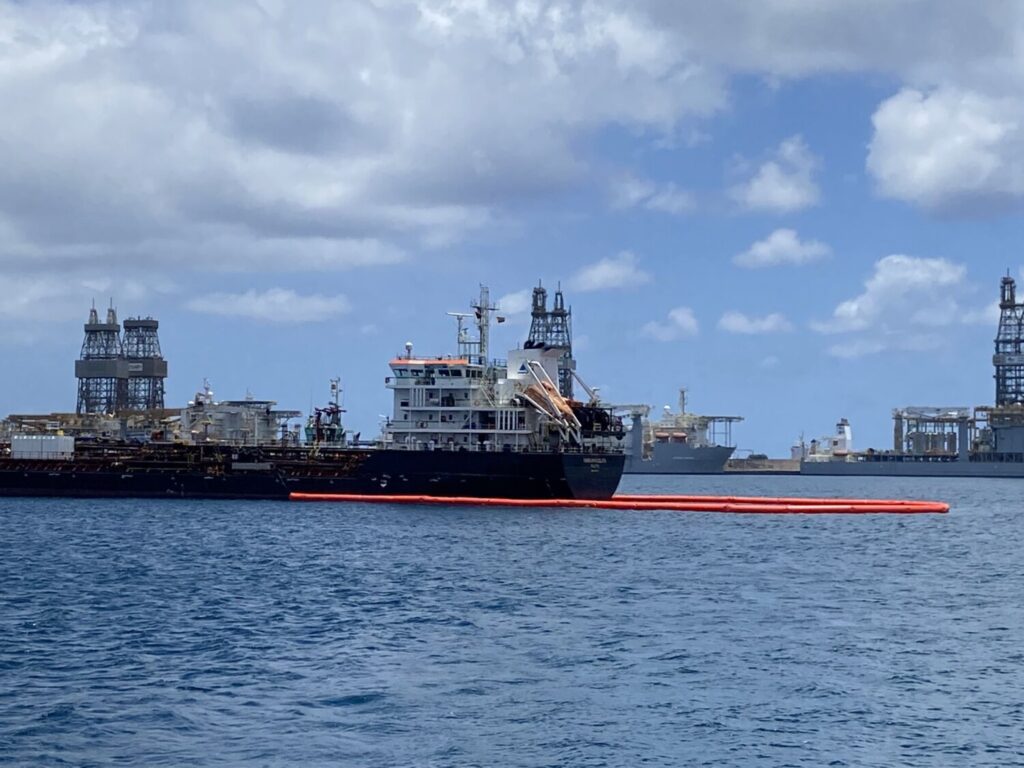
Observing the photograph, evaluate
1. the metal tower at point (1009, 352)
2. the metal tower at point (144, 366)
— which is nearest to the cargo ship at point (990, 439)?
the metal tower at point (1009, 352)

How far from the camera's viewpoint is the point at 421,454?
73500mm

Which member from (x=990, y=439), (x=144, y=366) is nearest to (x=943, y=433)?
(x=990, y=439)

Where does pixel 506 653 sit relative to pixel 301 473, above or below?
below

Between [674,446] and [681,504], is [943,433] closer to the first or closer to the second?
[674,446]

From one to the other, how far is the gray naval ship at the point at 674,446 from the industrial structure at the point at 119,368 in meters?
62.8

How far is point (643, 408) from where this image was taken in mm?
190125

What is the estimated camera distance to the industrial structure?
156125 millimetres

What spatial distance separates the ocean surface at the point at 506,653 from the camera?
22.8 meters

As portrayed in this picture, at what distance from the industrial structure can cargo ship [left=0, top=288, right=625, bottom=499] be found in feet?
239

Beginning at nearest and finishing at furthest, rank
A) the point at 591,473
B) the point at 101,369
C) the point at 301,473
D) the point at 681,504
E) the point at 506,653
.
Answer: the point at 506,653
the point at 591,473
the point at 681,504
the point at 301,473
the point at 101,369

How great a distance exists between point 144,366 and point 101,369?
4.79 m

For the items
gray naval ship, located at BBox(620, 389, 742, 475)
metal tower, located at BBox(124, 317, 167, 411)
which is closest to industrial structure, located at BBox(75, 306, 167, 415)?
metal tower, located at BBox(124, 317, 167, 411)

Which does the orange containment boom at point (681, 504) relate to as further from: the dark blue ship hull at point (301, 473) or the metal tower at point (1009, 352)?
the metal tower at point (1009, 352)

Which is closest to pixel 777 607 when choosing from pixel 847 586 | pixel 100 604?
pixel 847 586
